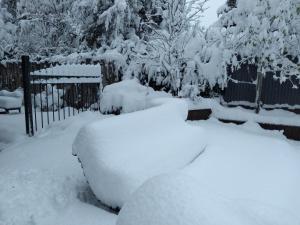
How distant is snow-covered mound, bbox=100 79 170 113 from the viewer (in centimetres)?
689

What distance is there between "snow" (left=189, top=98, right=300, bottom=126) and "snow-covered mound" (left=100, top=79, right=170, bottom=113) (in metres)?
2.88

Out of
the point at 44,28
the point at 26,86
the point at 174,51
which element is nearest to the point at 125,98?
the point at 26,86

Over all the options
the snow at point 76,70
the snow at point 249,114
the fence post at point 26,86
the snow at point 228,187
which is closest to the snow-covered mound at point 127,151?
the snow at point 228,187

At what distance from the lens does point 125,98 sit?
23.8 feet

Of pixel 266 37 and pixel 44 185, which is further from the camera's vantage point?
pixel 266 37

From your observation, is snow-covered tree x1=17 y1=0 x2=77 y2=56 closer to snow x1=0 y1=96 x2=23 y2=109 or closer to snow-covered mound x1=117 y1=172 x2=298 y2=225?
snow x1=0 y1=96 x2=23 y2=109


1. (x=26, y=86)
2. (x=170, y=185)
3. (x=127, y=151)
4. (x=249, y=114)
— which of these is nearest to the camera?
(x=170, y=185)

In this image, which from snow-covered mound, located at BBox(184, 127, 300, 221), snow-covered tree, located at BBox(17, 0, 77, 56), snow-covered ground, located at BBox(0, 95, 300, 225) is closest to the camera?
snow-covered ground, located at BBox(0, 95, 300, 225)

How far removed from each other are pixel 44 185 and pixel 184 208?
115 inches

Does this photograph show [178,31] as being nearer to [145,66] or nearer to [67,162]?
[145,66]

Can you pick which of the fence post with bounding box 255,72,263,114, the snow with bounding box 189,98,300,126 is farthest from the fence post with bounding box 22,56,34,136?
the fence post with bounding box 255,72,263,114

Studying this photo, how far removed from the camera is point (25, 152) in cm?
612

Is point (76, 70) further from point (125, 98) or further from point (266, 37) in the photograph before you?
point (266, 37)

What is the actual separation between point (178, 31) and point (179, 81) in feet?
4.65
